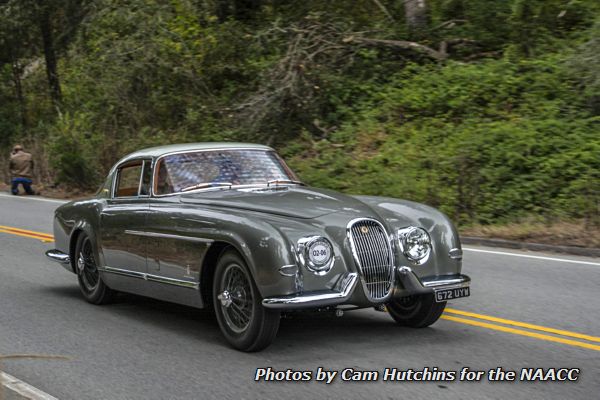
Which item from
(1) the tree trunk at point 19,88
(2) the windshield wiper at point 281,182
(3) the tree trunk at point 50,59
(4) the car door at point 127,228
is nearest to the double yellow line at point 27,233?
(4) the car door at point 127,228

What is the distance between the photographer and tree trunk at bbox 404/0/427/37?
2411 cm

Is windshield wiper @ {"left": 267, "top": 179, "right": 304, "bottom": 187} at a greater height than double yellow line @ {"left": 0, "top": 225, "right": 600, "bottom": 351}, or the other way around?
windshield wiper @ {"left": 267, "top": 179, "right": 304, "bottom": 187}

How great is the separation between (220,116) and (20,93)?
17800mm

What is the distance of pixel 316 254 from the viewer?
20.9 feet

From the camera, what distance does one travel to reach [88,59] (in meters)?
28.4

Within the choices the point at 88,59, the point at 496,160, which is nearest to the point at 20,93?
the point at 88,59

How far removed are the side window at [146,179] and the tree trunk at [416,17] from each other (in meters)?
16.8

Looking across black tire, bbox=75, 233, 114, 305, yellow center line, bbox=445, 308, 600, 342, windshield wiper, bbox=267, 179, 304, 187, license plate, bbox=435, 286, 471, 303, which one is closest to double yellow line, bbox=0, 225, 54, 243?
black tire, bbox=75, 233, 114, 305

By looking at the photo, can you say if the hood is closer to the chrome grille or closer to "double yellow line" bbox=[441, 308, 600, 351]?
the chrome grille

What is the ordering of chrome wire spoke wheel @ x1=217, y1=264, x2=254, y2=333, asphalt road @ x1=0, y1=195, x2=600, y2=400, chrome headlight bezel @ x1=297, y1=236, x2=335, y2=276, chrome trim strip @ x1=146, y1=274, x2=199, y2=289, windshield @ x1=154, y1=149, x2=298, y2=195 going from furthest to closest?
windshield @ x1=154, y1=149, x2=298, y2=195, chrome trim strip @ x1=146, y1=274, x2=199, y2=289, chrome wire spoke wheel @ x1=217, y1=264, x2=254, y2=333, chrome headlight bezel @ x1=297, y1=236, x2=335, y2=276, asphalt road @ x1=0, y1=195, x2=600, y2=400

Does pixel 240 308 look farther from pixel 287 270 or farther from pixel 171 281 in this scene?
pixel 171 281

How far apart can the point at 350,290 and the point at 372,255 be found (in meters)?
0.40

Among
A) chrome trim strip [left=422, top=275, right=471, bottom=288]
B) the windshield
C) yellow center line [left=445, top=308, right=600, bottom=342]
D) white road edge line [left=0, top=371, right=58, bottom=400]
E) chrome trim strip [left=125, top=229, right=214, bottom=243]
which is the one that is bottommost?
Answer: yellow center line [left=445, top=308, right=600, bottom=342]

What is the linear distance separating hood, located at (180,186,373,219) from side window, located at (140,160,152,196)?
614 millimetres
